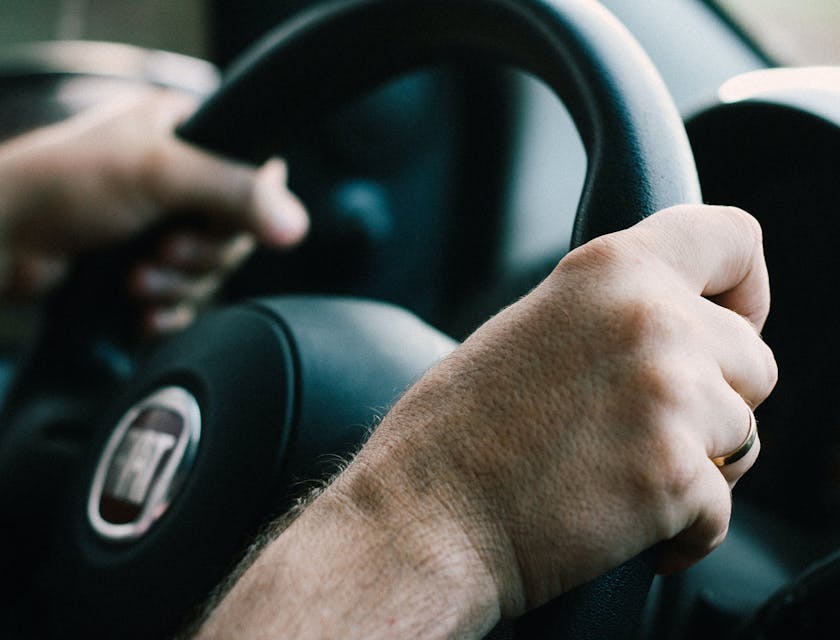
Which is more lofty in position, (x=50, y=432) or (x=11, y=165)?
(x=11, y=165)

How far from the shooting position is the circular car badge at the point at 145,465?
0.62 metres

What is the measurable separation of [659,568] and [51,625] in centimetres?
51

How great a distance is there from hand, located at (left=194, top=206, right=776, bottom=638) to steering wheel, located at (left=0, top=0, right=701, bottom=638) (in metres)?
0.06

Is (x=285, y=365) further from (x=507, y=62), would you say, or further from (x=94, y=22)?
(x=94, y=22)

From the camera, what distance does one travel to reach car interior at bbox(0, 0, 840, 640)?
1.63ft

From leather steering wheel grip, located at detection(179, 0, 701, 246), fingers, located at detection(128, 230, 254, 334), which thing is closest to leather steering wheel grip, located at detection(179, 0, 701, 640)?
leather steering wheel grip, located at detection(179, 0, 701, 246)

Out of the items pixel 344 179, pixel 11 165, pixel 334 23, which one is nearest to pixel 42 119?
pixel 11 165

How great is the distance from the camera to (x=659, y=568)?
1.39 feet

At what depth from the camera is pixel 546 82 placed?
0.55m

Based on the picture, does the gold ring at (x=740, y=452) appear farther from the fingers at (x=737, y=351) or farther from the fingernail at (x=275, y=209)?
the fingernail at (x=275, y=209)

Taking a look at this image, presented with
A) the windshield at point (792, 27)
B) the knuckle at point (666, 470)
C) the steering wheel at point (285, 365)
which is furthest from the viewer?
the windshield at point (792, 27)

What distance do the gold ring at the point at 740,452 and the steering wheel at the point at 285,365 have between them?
0.40ft

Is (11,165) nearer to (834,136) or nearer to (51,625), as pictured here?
(51,625)

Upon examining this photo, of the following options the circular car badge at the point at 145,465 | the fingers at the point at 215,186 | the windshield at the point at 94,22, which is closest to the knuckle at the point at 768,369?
the circular car badge at the point at 145,465
